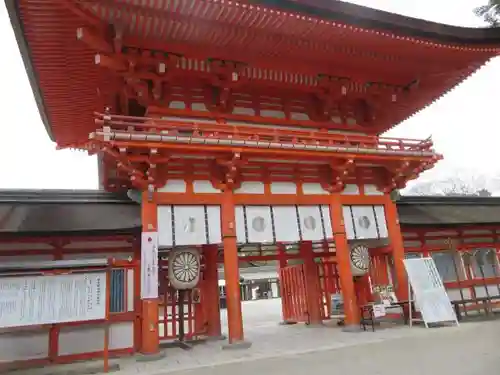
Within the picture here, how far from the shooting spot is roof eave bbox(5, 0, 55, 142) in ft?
22.8

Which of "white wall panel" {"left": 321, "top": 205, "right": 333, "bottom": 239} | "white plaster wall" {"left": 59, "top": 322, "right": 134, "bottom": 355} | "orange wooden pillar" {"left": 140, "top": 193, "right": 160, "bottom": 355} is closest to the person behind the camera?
"orange wooden pillar" {"left": 140, "top": 193, "right": 160, "bottom": 355}

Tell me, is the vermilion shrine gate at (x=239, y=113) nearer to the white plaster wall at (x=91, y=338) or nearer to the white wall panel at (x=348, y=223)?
the white wall panel at (x=348, y=223)

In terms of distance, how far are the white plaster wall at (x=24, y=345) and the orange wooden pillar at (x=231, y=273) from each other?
3917mm

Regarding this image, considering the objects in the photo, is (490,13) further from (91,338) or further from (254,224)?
(91,338)

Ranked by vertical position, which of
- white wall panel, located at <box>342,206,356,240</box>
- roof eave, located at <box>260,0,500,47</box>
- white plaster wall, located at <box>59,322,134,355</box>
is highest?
roof eave, located at <box>260,0,500,47</box>

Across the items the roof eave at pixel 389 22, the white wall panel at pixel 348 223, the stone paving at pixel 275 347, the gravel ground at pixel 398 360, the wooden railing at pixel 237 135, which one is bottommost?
the gravel ground at pixel 398 360

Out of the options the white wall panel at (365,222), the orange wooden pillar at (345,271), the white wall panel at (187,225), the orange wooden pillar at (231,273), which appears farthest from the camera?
the white wall panel at (365,222)

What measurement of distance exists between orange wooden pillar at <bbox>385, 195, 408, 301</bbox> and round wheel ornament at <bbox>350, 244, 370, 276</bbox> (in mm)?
898

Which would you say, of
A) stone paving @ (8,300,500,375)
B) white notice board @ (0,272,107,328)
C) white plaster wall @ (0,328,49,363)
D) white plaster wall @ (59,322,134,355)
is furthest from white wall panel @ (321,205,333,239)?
white plaster wall @ (0,328,49,363)

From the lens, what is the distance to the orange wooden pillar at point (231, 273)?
8.70 metres

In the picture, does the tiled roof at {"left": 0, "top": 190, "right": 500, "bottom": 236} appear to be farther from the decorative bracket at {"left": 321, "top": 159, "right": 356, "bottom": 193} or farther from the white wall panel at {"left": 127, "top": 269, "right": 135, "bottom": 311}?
the decorative bracket at {"left": 321, "top": 159, "right": 356, "bottom": 193}

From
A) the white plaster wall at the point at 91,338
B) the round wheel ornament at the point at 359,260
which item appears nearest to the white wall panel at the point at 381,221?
the round wheel ornament at the point at 359,260

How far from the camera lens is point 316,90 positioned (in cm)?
1077

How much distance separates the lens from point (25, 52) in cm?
805
